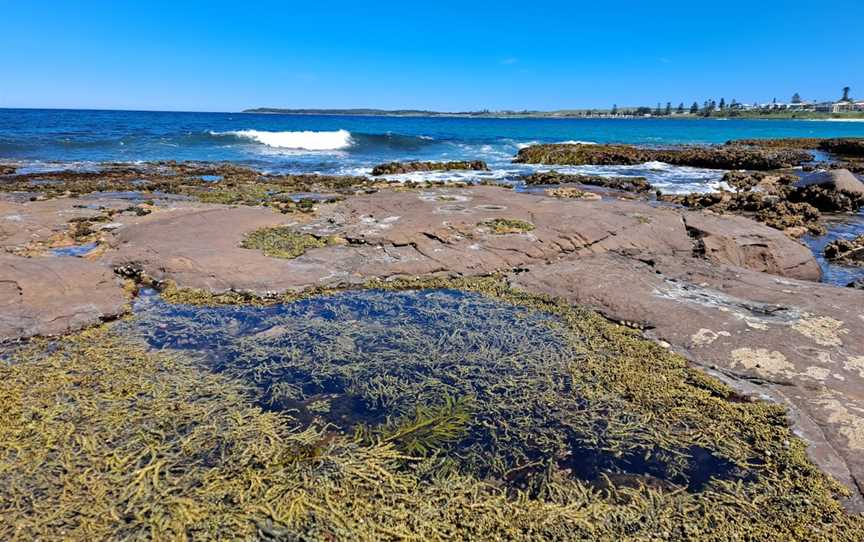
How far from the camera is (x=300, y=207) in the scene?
1144 centimetres

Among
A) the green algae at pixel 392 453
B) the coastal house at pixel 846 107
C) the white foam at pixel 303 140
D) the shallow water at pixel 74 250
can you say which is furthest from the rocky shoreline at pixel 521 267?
the coastal house at pixel 846 107

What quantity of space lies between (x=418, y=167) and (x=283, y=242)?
16.7 m

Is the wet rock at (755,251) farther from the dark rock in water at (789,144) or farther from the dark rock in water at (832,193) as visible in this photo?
the dark rock in water at (789,144)

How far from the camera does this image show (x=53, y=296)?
19.0ft

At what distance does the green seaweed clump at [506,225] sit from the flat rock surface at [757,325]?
4.90 ft

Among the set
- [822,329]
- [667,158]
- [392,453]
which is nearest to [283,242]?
[392,453]

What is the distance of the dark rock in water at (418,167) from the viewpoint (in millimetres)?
22734

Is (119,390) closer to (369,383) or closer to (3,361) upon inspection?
(3,361)

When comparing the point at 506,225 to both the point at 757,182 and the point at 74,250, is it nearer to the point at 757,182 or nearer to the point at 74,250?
the point at 74,250

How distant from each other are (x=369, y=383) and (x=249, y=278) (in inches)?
124

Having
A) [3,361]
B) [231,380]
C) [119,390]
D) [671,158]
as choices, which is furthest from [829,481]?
[671,158]

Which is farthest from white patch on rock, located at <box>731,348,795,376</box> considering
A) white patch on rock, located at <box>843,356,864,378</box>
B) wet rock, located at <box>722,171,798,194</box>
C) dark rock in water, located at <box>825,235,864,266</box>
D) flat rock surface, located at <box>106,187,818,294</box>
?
wet rock, located at <box>722,171,798,194</box>

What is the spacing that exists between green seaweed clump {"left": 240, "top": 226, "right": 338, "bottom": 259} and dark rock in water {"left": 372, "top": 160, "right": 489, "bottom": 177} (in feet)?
45.0

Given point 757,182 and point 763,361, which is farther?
point 757,182
